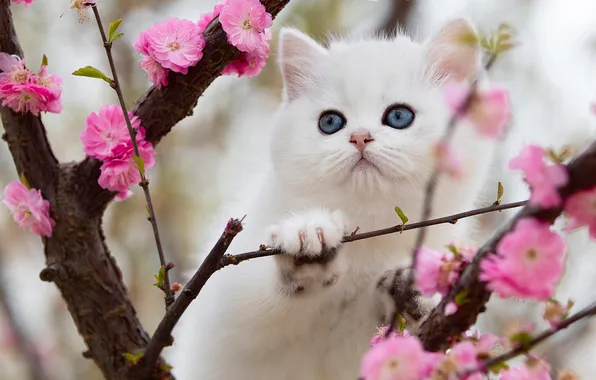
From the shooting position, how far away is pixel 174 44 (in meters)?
1.64

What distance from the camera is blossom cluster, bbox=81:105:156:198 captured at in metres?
1.63

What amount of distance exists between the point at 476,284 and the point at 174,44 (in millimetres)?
997

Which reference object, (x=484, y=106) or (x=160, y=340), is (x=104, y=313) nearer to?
(x=160, y=340)

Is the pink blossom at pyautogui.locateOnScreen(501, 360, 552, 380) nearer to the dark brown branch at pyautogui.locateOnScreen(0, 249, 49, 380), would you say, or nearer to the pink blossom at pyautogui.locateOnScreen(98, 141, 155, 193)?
the pink blossom at pyautogui.locateOnScreen(98, 141, 155, 193)

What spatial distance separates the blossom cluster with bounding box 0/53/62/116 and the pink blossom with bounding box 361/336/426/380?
1.13m

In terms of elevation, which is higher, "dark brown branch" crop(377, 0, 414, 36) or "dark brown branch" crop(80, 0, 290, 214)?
"dark brown branch" crop(377, 0, 414, 36)

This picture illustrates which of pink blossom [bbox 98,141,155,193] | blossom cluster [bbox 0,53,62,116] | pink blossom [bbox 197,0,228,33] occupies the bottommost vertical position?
pink blossom [bbox 98,141,155,193]

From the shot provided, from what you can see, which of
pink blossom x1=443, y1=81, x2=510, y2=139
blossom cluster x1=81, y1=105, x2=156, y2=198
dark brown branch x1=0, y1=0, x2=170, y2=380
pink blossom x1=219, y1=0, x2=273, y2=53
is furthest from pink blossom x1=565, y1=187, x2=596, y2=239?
dark brown branch x1=0, y1=0, x2=170, y2=380

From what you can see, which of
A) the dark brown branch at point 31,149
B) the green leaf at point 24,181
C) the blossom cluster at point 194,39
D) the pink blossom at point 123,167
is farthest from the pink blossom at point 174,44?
the green leaf at point 24,181

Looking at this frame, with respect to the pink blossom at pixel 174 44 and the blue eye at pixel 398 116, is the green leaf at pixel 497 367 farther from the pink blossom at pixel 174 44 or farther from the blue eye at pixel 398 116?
the pink blossom at pixel 174 44

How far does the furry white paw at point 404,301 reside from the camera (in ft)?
4.87

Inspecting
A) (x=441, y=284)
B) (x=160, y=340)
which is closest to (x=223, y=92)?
(x=160, y=340)

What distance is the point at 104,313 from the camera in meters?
1.75

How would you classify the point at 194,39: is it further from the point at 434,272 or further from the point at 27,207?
the point at 434,272
